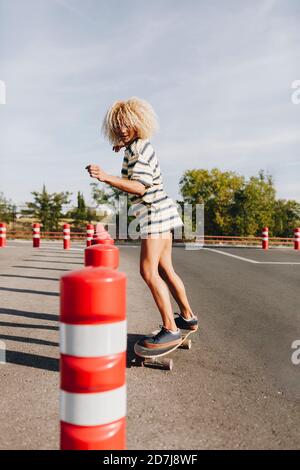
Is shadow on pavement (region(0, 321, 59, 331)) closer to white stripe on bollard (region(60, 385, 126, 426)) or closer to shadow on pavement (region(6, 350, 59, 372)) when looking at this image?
shadow on pavement (region(6, 350, 59, 372))

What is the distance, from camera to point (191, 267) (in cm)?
967

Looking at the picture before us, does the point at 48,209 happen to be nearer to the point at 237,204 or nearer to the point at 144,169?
the point at 237,204

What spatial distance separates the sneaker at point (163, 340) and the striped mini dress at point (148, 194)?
732 mm

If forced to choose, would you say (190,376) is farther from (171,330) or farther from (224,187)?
(224,187)

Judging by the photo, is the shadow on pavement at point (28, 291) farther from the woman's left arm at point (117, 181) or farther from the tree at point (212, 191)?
the tree at point (212, 191)

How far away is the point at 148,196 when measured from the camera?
2.98 m

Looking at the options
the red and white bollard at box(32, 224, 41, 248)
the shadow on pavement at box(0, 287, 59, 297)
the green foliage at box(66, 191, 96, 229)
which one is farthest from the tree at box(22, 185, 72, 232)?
the shadow on pavement at box(0, 287, 59, 297)

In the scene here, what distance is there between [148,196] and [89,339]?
1734 mm

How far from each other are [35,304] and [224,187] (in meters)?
48.0

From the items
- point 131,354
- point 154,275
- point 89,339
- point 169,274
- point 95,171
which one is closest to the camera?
→ point 89,339

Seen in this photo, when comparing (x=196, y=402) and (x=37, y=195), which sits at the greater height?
(x=37, y=195)

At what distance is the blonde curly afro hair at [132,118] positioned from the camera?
2.97m

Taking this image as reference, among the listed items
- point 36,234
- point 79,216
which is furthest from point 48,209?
point 36,234
